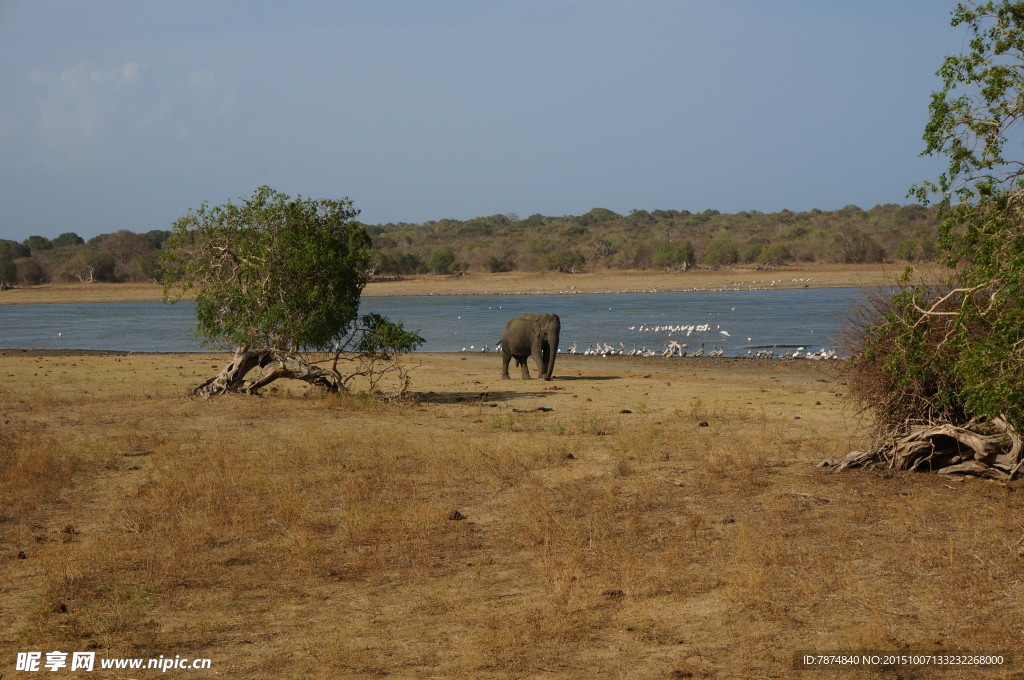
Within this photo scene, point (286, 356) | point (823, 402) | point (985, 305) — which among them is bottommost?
point (823, 402)

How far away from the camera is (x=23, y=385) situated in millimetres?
22688

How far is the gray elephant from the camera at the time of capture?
25312 millimetres

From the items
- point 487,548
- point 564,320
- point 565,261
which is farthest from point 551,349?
point 565,261

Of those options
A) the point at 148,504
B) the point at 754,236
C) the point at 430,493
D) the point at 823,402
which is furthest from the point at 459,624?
the point at 754,236

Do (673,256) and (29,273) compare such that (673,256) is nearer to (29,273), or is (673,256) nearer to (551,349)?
(29,273)

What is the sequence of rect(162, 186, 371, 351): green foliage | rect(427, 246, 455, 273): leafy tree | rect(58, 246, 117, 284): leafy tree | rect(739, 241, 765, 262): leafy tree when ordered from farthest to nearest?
rect(739, 241, 765, 262): leafy tree → rect(427, 246, 455, 273): leafy tree → rect(58, 246, 117, 284): leafy tree → rect(162, 186, 371, 351): green foliage

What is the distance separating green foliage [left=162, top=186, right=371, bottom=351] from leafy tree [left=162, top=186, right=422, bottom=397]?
0.06 feet

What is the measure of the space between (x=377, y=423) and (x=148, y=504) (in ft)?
19.9

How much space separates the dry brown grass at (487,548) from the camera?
265 inches

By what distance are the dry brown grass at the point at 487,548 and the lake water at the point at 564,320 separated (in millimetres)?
22272

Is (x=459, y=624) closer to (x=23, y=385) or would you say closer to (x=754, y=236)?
(x=23, y=385)

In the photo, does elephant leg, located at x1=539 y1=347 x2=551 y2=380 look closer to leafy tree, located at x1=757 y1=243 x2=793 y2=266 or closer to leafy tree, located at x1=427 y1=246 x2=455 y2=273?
leafy tree, located at x1=427 y1=246 x2=455 y2=273

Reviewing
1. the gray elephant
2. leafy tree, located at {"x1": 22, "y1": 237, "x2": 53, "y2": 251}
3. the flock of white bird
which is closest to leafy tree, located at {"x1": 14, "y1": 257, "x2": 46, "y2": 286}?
leafy tree, located at {"x1": 22, "y1": 237, "x2": 53, "y2": 251}

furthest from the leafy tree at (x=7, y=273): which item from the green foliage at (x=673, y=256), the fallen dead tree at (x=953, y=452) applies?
the fallen dead tree at (x=953, y=452)
